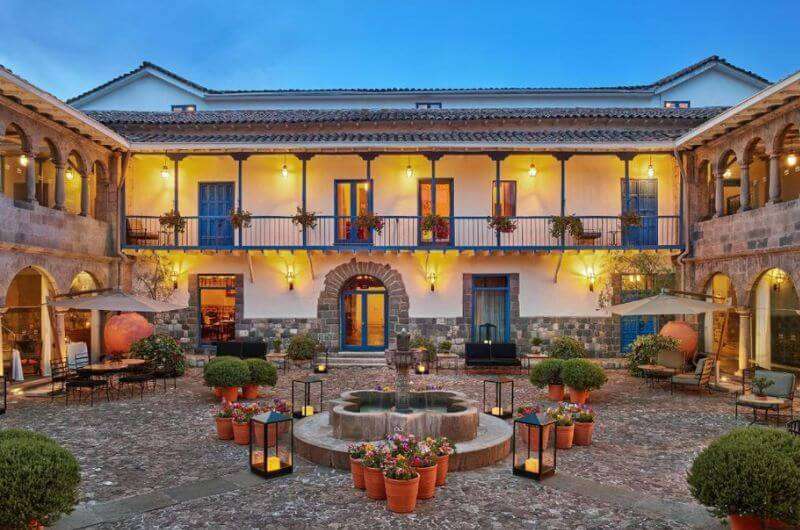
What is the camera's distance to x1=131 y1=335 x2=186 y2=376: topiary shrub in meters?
13.3

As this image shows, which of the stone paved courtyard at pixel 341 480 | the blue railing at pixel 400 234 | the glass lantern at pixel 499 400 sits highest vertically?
the blue railing at pixel 400 234

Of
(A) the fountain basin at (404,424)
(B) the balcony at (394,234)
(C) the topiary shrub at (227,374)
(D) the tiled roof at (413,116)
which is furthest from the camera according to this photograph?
(D) the tiled roof at (413,116)

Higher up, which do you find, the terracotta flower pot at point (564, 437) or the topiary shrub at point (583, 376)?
the topiary shrub at point (583, 376)

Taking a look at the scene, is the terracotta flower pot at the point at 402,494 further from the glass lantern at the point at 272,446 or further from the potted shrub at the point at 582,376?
the potted shrub at the point at 582,376

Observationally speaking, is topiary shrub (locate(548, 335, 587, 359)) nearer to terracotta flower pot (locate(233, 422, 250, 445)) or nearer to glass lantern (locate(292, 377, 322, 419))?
glass lantern (locate(292, 377, 322, 419))

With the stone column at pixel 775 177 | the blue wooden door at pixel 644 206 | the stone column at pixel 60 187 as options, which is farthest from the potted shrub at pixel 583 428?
the stone column at pixel 60 187

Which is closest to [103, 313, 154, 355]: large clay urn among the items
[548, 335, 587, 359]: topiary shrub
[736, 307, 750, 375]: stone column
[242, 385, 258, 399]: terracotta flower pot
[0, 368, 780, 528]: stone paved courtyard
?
[0, 368, 780, 528]: stone paved courtyard

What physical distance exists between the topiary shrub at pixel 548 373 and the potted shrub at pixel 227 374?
5421 millimetres

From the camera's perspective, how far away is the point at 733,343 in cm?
1772

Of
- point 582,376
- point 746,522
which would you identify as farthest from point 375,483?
point 582,376

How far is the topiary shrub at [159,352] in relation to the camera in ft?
43.7

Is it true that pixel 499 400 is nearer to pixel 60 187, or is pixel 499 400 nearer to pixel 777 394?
pixel 777 394

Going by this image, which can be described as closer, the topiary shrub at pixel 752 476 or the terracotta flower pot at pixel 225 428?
the topiary shrub at pixel 752 476

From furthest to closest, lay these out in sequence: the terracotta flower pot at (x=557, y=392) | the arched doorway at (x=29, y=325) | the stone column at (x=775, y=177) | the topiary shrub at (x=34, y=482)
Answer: the arched doorway at (x=29, y=325) < the stone column at (x=775, y=177) < the terracotta flower pot at (x=557, y=392) < the topiary shrub at (x=34, y=482)
